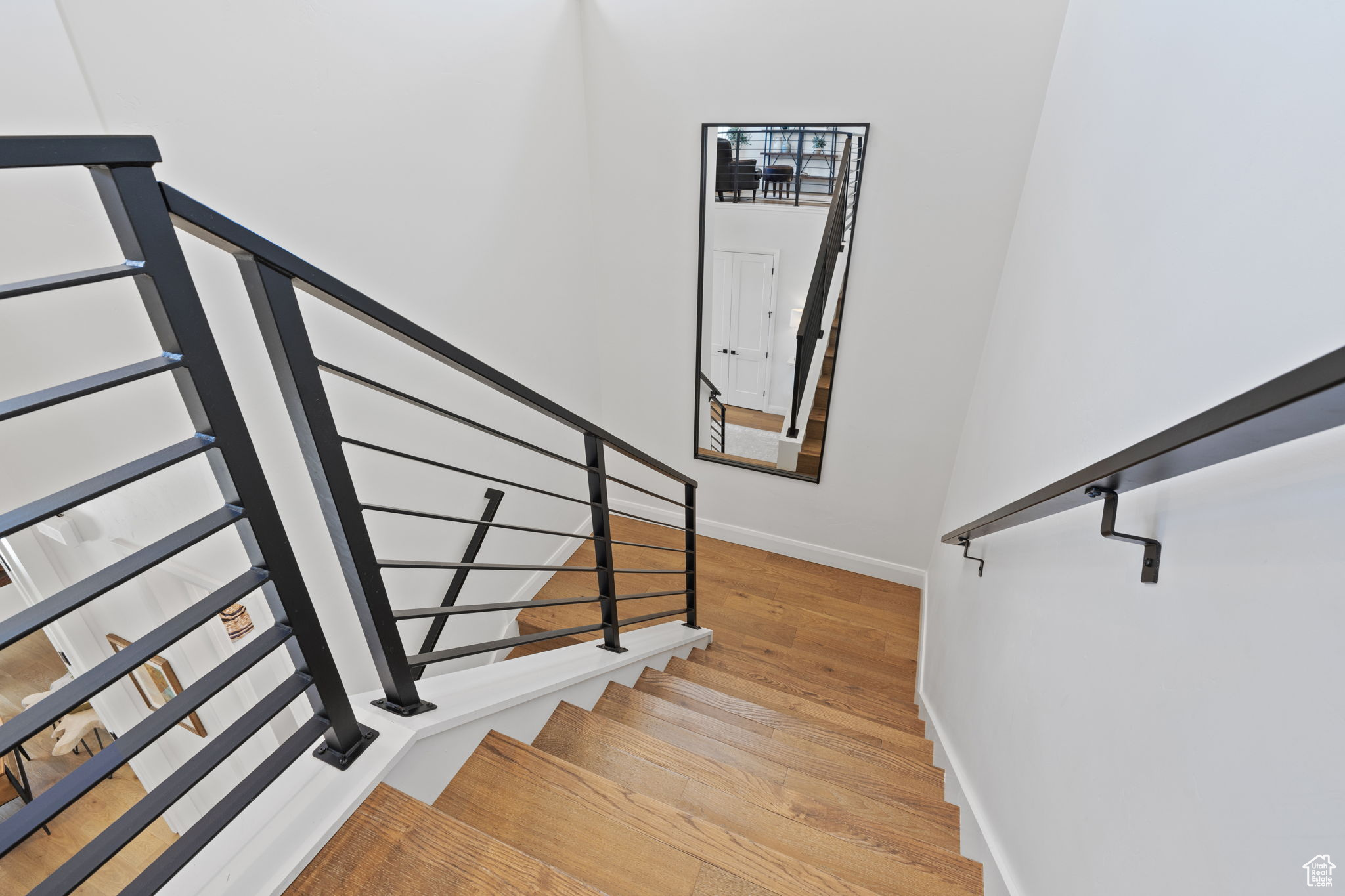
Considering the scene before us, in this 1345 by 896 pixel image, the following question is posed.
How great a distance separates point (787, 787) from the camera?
172 centimetres

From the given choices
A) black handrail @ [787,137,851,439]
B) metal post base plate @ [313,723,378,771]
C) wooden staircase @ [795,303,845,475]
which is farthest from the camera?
wooden staircase @ [795,303,845,475]

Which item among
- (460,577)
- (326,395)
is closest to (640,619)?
(460,577)

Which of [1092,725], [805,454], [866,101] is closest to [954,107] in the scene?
[866,101]

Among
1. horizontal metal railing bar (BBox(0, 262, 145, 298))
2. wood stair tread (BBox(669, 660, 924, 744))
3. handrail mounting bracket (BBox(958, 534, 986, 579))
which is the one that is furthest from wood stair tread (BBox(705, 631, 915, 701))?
horizontal metal railing bar (BBox(0, 262, 145, 298))

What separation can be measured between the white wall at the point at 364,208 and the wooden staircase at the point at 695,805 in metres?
0.89

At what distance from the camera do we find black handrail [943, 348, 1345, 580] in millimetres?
500

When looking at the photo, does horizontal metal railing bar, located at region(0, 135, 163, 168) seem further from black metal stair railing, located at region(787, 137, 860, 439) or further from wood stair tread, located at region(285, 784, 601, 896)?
black metal stair railing, located at region(787, 137, 860, 439)

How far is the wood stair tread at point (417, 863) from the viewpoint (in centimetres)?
89

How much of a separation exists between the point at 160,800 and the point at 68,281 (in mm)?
595

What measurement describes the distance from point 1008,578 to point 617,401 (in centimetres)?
242

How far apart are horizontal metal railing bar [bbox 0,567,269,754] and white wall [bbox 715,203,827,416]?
2633 mm

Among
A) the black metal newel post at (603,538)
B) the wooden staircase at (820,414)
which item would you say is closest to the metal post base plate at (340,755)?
the black metal newel post at (603,538)

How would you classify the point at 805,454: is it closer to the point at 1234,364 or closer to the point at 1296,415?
the point at 1234,364
